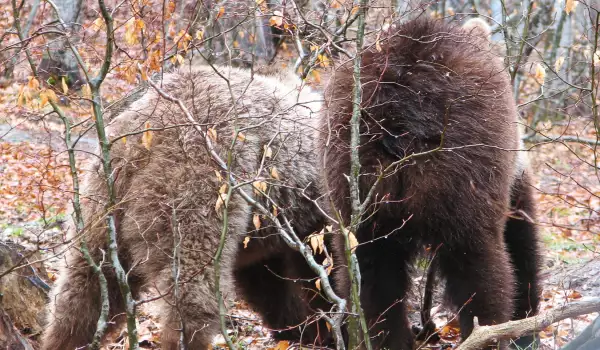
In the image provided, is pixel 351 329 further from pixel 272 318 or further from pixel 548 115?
pixel 548 115

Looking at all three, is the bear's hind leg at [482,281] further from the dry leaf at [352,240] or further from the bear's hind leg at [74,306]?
the bear's hind leg at [74,306]

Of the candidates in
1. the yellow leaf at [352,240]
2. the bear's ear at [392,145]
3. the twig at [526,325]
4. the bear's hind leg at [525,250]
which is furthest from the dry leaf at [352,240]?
the bear's hind leg at [525,250]

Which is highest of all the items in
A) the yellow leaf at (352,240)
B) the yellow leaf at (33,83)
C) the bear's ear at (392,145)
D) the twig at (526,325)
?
the yellow leaf at (33,83)

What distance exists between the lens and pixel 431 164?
441 centimetres

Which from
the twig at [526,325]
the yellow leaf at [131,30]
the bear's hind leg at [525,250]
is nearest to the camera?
the twig at [526,325]

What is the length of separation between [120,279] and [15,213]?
6.37 m

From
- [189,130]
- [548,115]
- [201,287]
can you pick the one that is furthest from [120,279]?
[548,115]

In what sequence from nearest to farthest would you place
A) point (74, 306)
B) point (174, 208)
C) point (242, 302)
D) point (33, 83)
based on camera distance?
point (33, 83) < point (174, 208) < point (74, 306) < point (242, 302)

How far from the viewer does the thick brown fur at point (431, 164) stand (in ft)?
14.6

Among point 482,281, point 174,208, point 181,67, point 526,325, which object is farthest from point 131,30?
point 526,325

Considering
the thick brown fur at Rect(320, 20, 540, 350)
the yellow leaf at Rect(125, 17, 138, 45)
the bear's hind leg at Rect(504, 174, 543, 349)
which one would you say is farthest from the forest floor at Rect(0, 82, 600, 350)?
the yellow leaf at Rect(125, 17, 138, 45)

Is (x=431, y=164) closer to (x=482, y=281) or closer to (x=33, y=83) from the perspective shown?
(x=482, y=281)

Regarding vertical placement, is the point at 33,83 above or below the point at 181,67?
below

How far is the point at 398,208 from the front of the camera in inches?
177
